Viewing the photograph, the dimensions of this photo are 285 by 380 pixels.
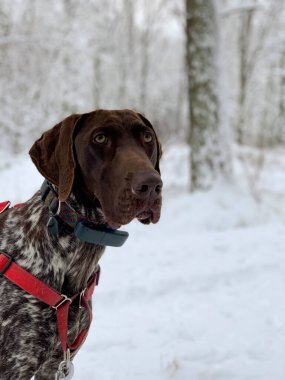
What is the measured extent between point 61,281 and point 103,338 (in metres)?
1.64

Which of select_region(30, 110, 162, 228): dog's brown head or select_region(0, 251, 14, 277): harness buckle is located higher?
select_region(30, 110, 162, 228): dog's brown head

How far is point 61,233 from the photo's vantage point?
2348 millimetres

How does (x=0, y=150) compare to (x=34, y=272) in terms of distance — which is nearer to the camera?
(x=34, y=272)

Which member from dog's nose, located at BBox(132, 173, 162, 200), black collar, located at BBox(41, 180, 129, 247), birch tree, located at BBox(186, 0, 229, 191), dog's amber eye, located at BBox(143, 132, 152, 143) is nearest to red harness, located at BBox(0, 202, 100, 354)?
black collar, located at BBox(41, 180, 129, 247)

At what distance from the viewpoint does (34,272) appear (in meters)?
2.35

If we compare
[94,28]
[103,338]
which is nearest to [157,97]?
[94,28]

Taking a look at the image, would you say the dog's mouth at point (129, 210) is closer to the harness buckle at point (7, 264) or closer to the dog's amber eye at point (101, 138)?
the dog's amber eye at point (101, 138)

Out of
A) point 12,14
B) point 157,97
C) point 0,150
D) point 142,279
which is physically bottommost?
point 157,97

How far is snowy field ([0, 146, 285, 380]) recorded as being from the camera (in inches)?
137

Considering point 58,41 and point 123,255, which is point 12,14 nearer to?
point 58,41

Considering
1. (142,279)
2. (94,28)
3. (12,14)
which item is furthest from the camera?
(94,28)

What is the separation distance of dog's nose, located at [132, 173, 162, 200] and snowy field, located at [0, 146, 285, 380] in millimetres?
1789

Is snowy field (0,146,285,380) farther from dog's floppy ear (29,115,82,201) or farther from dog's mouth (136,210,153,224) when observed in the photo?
dog's floppy ear (29,115,82,201)

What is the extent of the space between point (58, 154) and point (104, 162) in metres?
0.24
